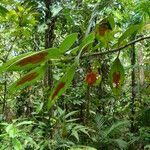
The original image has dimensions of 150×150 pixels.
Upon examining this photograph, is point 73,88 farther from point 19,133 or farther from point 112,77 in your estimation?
point 112,77

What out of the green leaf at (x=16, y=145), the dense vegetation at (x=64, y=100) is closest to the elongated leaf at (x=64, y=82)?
the dense vegetation at (x=64, y=100)

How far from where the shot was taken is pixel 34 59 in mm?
418

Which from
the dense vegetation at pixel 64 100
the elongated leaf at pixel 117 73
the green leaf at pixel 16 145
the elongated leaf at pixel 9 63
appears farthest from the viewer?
the dense vegetation at pixel 64 100

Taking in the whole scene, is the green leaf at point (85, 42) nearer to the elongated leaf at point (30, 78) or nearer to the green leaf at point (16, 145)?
the elongated leaf at point (30, 78)

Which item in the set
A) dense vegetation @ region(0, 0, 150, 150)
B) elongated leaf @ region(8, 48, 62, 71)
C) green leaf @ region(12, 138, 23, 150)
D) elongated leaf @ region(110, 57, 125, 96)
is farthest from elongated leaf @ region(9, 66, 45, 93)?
green leaf @ region(12, 138, 23, 150)

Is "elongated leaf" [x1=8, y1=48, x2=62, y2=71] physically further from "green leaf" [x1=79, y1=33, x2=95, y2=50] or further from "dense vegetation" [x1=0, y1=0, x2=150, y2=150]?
"dense vegetation" [x1=0, y1=0, x2=150, y2=150]

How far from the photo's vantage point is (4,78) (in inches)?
152

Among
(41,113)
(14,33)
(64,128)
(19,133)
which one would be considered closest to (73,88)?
(41,113)

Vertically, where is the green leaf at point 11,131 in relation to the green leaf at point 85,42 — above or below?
below

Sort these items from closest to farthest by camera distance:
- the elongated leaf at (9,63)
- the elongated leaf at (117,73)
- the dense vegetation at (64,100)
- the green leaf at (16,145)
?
the elongated leaf at (9,63), the elongated leaf at (117,73), the green leaf at (16,145), the dense vegetation at (64,100)

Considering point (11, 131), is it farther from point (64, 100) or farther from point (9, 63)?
point (9, 63)

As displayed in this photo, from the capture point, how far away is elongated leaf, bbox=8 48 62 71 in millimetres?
412

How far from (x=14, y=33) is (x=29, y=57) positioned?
3313 mm

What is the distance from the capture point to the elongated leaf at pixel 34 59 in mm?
412
